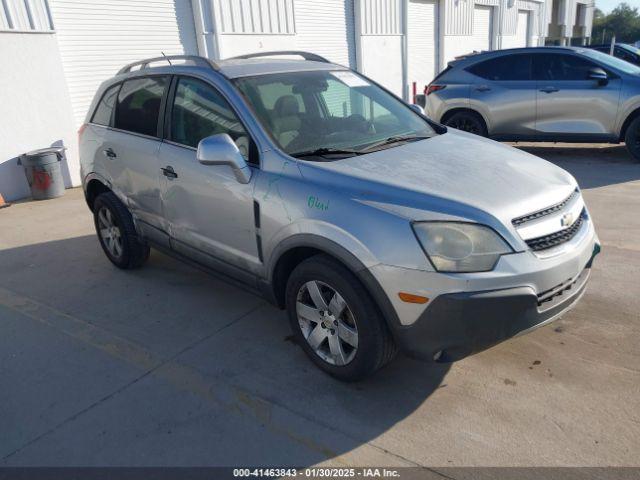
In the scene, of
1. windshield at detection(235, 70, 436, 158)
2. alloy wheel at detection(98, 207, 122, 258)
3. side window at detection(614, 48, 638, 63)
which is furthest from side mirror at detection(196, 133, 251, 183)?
side window at detection(614, 48, 638, 63)

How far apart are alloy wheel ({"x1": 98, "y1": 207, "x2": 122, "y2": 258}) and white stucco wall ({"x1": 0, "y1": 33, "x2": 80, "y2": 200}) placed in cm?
405

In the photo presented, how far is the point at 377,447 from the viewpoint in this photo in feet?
8.65

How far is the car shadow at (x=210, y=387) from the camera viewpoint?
106 inches

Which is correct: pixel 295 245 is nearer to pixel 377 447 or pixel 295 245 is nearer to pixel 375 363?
pixel 375 363

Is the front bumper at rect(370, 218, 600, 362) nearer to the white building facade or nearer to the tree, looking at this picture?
the white building facade

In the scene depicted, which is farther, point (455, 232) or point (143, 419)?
point (143, 419)

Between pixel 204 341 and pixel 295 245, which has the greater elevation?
pixel 295 245

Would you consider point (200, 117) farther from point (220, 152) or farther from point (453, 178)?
point (453, 178)

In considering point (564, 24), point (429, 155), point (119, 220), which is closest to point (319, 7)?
point (119, 220)

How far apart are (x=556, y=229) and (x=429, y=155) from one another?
888 millimetres

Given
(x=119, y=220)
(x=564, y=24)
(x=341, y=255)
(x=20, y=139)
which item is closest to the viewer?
(x=341, y=255)

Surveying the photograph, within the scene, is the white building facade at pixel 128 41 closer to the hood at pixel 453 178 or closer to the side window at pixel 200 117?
the side window at pixel 200 117

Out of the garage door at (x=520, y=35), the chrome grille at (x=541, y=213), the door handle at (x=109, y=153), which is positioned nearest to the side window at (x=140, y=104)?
the door handle at (x=109, y=153)

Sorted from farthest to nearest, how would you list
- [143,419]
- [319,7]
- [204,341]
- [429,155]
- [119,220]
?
[319,7] → [119,220] → [204,341] → [429,155] → [143,419]
